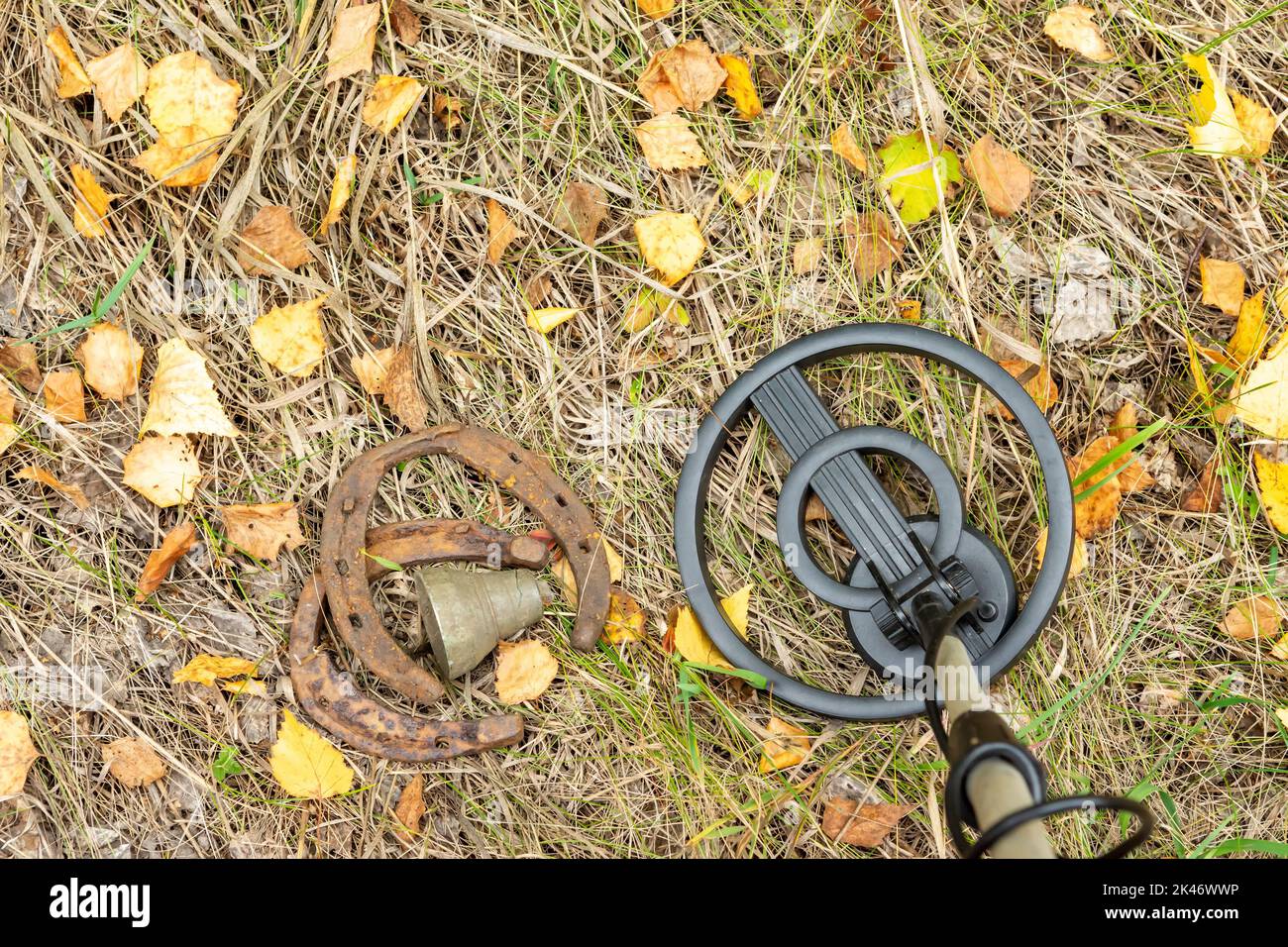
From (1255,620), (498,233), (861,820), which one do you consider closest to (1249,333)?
(1255,620)

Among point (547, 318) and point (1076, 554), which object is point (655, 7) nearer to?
point (547, 318)

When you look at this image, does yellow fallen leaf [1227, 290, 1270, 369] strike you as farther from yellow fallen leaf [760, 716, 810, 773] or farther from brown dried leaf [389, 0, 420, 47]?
brown dried leaf [389, 0, 420, 47]

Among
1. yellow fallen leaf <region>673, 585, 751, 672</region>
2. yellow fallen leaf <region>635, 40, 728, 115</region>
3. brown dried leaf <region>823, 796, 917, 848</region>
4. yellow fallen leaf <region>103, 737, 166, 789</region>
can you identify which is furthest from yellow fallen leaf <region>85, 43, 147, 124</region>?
brown dried leaf <region>823, 796, 917, 848</region>

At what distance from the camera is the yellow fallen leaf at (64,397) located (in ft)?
5.73

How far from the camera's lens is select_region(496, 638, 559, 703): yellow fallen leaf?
172cm

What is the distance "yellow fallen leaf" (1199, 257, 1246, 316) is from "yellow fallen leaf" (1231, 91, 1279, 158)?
9.6 inches

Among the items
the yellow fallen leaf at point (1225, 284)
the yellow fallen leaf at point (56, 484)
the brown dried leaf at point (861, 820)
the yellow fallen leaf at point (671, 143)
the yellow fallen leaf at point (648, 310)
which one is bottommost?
the brown dried leaf at point (861, 820)

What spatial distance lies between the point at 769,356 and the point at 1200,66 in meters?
1.05

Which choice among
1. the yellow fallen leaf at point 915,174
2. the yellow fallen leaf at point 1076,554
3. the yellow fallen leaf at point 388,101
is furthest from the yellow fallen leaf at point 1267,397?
the yellow fallen leaf at point 388,101

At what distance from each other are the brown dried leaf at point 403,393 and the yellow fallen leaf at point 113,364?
46 centimetres

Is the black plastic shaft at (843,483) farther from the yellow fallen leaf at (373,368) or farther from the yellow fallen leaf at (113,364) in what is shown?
the yellow fallen leaf at (113,364)

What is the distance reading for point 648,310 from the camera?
182 cm

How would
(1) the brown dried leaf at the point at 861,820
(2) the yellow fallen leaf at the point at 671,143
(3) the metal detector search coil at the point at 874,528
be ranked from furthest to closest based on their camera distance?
(2) the yellow fallen leaf at the point at 671,143 → (1) the brown dried leaf at the point at 861,820 → (3) the metal detector search coil at the point at 874,528

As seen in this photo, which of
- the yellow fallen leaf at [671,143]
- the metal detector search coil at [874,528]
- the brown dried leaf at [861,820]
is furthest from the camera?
the yellow fallen leaf at [671,143]
